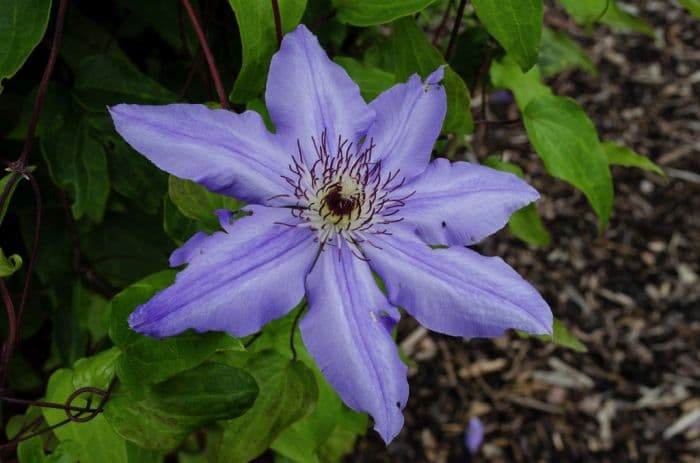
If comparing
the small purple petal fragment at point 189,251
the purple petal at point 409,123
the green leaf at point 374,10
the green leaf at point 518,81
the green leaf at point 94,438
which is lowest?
the green leaf at point 94,438

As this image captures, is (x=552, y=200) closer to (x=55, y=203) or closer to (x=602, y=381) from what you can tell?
(x=602, y=381)

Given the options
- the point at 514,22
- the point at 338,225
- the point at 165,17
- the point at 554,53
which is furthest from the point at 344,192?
the point at 554,53

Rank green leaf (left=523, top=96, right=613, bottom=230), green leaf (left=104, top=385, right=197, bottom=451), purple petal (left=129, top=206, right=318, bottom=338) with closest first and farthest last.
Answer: purple petal (left=129, top=206, right=318, bottom=338)
green leaf (left=104, top=385, right=197, bottom=451)
green leaf (left=523, top=96, right=613, bottom=230)

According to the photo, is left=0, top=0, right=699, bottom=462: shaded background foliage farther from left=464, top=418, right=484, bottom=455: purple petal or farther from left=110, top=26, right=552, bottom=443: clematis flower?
left=464, top=418, right=484, bottom=455: purple petal

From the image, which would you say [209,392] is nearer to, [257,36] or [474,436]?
[257,36]

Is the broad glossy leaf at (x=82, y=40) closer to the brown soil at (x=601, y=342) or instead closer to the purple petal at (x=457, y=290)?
the purple petal at (x=457, y=290)

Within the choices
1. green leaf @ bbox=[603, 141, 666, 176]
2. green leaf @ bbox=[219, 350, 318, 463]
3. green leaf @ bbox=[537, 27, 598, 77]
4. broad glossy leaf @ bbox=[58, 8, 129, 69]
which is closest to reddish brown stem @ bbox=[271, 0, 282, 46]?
green leaf @ bbox=[219, 350, 318, 463]

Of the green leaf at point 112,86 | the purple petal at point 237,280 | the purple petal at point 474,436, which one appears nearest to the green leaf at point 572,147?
the purple petal at point 237,280
